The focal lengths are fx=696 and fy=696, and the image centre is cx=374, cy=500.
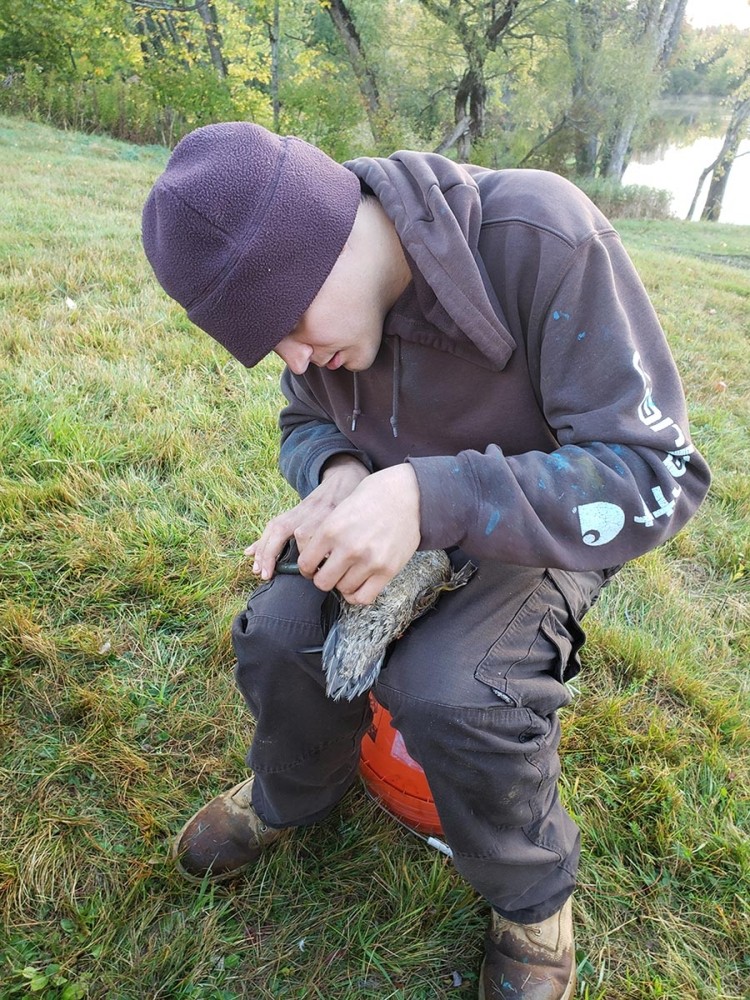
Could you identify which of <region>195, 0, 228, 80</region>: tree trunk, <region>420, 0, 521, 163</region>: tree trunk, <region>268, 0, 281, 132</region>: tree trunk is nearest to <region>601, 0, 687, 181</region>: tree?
<region>420, 0, 521, 163</region>: tree trunk

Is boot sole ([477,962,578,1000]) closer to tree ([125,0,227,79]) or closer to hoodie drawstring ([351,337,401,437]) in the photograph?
hoodie drawstring ([351,337,401,437])

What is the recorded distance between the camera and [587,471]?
1.15 metres

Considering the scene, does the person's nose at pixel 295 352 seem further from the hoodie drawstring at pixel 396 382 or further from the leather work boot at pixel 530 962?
the leather work boot at pixel 530 962

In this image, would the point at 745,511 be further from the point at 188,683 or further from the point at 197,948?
the point at 197,948

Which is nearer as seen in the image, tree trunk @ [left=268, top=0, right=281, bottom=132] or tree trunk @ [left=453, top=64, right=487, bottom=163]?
tree trunk @ [left=268, top=0, right=281, bottom=132]

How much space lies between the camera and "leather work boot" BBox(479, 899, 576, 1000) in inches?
54.0

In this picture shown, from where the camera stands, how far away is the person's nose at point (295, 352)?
52.2 inches

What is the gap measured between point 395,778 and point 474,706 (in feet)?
1.83

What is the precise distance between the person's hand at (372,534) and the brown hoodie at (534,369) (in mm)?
34

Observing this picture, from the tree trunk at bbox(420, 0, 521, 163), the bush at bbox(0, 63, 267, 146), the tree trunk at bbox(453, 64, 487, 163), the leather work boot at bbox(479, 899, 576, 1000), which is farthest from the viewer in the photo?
the tree trunk at bbox(453, 64, 487, 163)

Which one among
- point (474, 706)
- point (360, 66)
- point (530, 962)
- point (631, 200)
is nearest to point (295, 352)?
point (474, 706)

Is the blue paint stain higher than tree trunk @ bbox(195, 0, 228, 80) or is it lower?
lower

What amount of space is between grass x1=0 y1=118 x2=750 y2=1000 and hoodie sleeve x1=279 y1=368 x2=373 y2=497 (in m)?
0.65

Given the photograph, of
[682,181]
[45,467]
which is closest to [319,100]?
[45,467]
